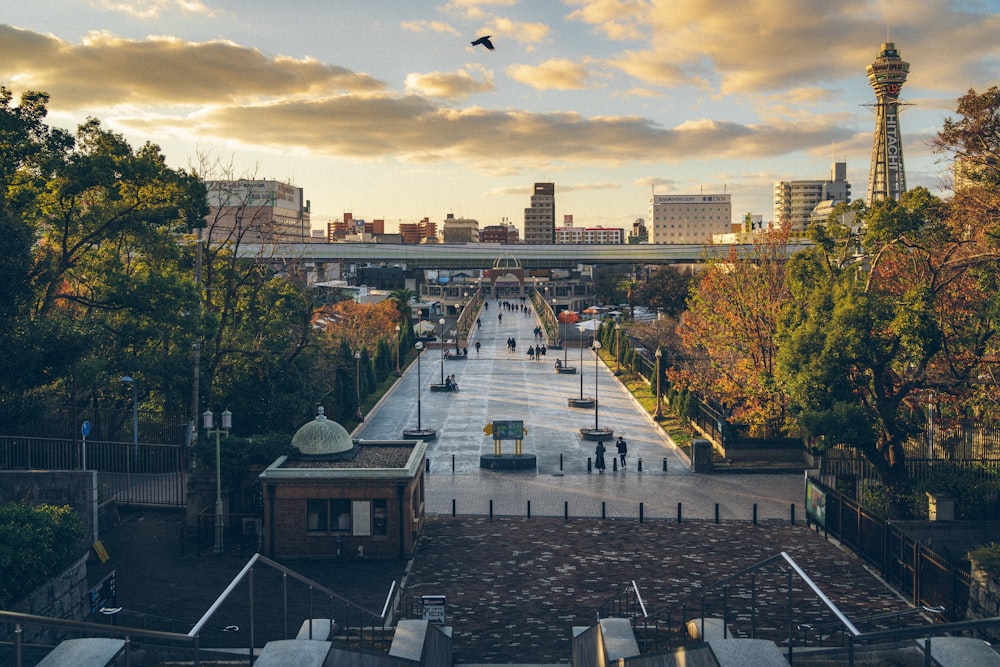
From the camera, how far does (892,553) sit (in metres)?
24.2

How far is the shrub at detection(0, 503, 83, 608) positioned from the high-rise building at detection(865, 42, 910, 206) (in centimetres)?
16360

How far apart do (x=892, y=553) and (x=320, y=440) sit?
1695 cm

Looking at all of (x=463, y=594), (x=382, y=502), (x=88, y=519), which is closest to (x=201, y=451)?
(x=88, y=519)

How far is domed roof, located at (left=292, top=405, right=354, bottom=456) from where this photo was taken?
27609 millimetres

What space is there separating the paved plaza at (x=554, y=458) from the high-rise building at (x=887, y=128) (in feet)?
406

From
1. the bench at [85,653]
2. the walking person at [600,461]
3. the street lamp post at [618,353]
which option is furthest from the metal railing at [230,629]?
the street lamp post at [618,353]

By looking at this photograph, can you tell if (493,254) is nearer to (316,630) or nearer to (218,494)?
(218,494)

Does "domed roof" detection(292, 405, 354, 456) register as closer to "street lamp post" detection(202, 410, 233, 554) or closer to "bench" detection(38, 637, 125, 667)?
"street lamp post" detection(202, 410, 233, 554)

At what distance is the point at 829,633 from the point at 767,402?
804 inches

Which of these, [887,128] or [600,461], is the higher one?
[887,128]

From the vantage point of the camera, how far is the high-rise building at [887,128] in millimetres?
165512

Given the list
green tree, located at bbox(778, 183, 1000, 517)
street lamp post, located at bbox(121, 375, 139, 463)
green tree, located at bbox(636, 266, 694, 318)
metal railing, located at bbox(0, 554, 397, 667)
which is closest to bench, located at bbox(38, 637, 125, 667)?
metal railing, located at bbox(0, 554, 397, 667)

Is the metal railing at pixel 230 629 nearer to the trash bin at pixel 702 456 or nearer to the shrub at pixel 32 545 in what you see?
the shrub at pixel 32 545

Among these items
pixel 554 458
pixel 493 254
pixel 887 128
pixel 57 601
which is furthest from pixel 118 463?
pixel 887 128
